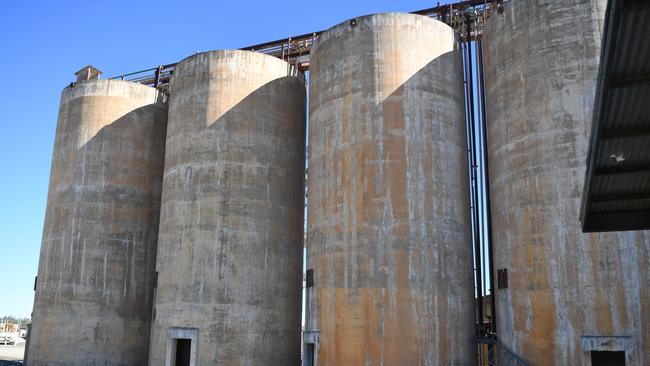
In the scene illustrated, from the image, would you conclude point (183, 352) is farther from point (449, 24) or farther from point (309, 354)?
point (449, 24)

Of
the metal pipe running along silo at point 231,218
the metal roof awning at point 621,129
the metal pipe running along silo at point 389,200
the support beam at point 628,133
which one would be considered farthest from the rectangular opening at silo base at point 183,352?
the support beam at point 628,133

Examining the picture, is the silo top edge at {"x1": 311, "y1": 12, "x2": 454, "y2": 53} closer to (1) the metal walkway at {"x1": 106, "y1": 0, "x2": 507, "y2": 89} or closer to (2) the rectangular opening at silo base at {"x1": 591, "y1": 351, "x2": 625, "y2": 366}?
(1) the metal walkway at {"x1": 106, "y1": 0, "x2": 507, "y2": 89}

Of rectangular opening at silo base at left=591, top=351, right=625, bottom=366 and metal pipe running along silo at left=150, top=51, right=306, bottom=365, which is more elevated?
metal pipe running along silo at left=150, top=51, right=306, bottom=365

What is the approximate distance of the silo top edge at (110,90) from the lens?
1246 inches

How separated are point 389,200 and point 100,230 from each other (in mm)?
15053

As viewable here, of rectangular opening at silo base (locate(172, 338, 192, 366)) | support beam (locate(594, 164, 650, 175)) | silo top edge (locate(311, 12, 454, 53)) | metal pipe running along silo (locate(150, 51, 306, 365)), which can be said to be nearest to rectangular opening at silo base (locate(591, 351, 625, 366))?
support beam (locate(594, 164, 650, 175))

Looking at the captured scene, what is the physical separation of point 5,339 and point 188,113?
65.8 metres

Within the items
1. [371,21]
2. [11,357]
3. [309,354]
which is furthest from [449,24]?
[11,357]

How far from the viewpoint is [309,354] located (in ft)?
73.5

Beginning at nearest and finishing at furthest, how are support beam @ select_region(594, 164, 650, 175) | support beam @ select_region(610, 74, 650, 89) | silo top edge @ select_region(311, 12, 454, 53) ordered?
support beam @ select_region(610, 74, 650, 89), support beam @ select_region(594, 164, 650, 175), silo top edge @ select_region(311, 12, 454, 53)

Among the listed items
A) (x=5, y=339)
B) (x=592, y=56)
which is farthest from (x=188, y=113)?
(x=5, y=339)

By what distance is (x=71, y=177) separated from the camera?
30.7 meters

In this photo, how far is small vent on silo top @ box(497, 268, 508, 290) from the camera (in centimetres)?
2061

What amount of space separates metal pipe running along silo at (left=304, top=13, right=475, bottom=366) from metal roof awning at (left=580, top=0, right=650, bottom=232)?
8353mm
